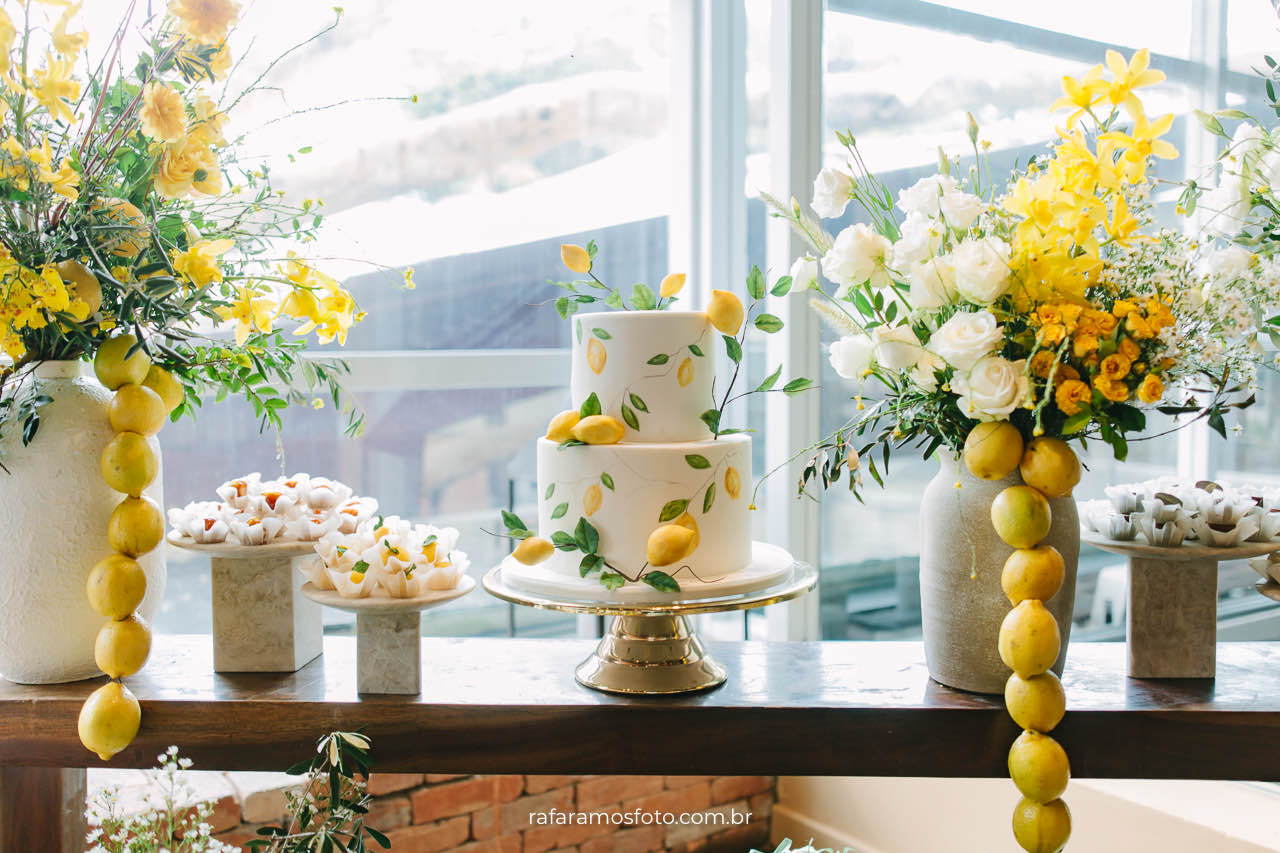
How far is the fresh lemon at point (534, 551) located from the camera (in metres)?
1.04

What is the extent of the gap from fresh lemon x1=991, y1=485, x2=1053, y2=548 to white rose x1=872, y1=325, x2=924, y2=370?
0.16m

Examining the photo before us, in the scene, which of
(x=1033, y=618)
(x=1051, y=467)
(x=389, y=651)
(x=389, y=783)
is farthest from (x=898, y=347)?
(x=389, y=783)

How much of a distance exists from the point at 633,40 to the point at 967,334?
5.62 ft

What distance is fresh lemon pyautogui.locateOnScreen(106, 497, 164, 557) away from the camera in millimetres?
1010

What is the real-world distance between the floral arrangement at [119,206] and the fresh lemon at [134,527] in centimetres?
12

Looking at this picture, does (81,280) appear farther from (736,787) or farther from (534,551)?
(736,787)

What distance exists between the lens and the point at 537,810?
7.44 feet

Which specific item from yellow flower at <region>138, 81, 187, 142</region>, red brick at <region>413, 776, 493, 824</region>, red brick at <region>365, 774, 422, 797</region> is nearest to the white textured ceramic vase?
yellow flower at <region>138, 81, 187, 142</region>

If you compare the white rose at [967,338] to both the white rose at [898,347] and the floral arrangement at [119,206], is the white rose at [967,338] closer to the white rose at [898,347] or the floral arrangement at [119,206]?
the white rose at [898,347]

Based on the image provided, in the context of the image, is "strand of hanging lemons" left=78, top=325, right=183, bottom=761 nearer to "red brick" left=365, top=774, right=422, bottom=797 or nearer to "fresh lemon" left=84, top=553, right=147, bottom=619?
"fresh lemon" left=84, top=553, right=147, bottom=619

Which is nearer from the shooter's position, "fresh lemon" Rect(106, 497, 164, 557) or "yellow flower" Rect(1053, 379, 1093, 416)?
"yellow flower" Rect(1053, 379, 1093, 416)

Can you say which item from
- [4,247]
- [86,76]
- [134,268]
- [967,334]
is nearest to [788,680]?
[967,334]

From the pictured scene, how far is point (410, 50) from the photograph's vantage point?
2.09 metres

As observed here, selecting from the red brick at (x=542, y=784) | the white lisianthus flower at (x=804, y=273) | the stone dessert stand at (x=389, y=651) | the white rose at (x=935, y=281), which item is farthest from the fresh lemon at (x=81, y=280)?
the red brick at (x=542, y=784)
